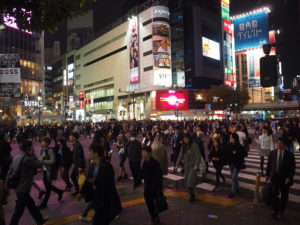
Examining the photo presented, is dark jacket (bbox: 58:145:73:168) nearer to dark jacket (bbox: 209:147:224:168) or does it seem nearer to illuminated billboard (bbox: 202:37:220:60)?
dark jacket (bbox: 209:147:224:168)

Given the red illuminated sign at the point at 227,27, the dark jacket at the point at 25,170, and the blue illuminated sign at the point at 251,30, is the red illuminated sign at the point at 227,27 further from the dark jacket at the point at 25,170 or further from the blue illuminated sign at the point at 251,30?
the dark jacket at the point at 25,170

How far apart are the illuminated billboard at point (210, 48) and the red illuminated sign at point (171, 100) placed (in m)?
15.8

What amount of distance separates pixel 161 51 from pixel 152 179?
6582 cm

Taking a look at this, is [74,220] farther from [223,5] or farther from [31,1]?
[223,5]

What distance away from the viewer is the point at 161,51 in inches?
2724

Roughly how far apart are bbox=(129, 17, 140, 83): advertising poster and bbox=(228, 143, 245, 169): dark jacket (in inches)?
2712

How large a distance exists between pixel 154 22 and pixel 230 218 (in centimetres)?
6829

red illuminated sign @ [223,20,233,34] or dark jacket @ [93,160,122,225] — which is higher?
red illuminated sign @ [223,20,233,34]

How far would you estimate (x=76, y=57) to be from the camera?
12056 centimetres

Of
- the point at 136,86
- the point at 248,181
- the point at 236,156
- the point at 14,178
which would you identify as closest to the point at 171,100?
the point at 136,86

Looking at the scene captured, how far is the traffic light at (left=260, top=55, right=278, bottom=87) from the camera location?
247 inches

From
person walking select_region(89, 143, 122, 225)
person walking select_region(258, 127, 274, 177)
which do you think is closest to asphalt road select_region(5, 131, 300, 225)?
person walking select_region(89, 143, 122, 225)

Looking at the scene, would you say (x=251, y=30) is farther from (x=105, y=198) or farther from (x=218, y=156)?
(x=105, y=198)

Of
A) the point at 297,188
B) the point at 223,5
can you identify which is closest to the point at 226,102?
the point at 223,5
